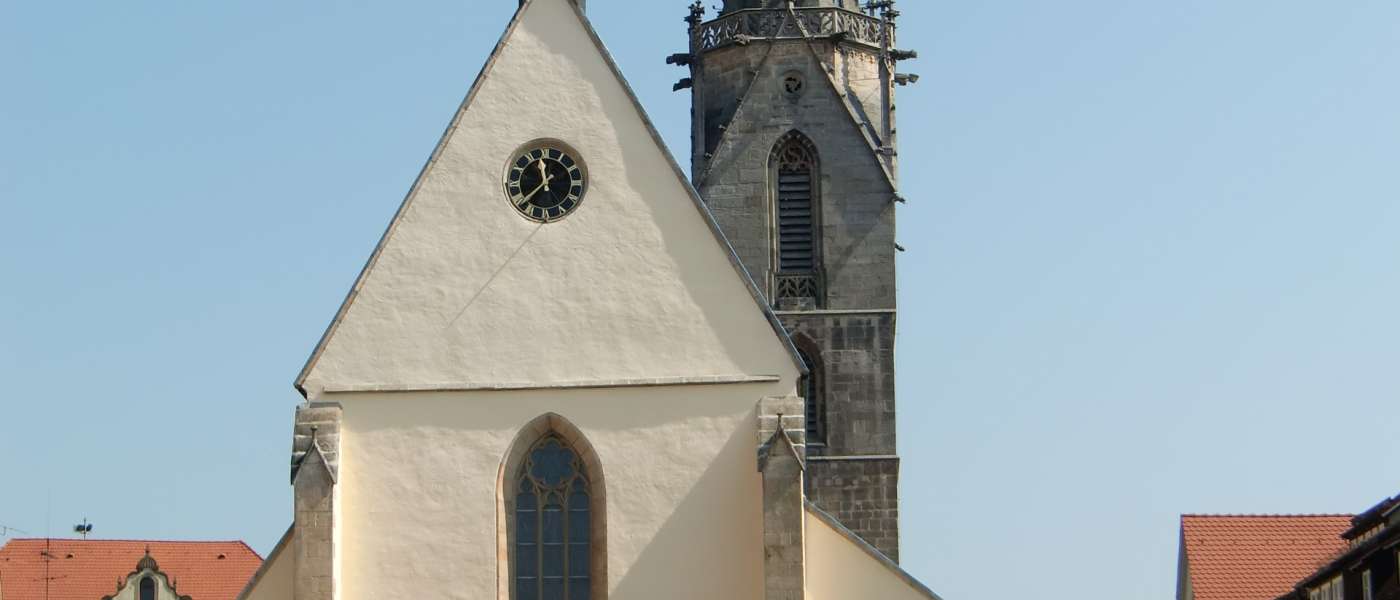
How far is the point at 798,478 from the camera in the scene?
2433cm

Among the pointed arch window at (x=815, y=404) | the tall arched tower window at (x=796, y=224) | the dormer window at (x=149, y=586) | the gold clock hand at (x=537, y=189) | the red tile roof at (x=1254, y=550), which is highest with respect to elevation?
the tall arched tower window at (x=796, y=224)

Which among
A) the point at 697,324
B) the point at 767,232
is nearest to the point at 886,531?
the point at 767,232

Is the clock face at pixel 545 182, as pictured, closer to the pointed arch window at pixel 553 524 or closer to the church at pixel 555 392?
the church at pixel 555 392

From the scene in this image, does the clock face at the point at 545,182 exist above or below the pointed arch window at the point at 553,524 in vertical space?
above

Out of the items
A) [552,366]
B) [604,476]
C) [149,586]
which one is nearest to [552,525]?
[604,476]

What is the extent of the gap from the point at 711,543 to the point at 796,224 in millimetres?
14683

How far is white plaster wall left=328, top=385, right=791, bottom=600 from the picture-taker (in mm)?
24531

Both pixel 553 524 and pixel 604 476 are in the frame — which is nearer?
pixel 604 476

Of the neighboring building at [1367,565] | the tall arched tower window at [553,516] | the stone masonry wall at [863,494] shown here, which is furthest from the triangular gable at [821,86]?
the tall arched tower window at [553,516]

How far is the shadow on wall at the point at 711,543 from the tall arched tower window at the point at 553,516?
0.34 m

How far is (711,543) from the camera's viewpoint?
80.7 feet

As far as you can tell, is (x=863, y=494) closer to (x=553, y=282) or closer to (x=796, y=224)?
(x=796, y=224)

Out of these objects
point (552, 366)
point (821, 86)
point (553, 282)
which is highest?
point (821, 86)

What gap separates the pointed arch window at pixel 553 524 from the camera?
24.8 meters
